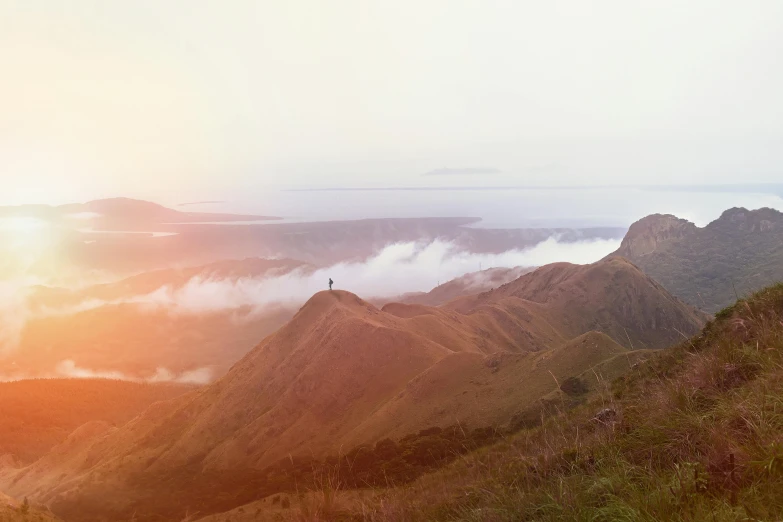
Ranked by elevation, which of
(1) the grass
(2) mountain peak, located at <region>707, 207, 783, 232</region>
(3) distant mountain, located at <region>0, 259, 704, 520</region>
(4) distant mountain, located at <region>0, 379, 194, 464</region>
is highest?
(2) mountain peak, located at <region>707, 207, 783, 232</region>

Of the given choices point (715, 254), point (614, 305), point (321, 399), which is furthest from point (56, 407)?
point (715, 254)

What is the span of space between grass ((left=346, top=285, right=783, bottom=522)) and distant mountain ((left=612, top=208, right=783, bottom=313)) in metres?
148

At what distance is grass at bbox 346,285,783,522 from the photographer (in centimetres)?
392

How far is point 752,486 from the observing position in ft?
12.7

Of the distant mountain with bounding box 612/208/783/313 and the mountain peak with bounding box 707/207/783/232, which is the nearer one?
the distant mountain with bounding box 612/208/783/313

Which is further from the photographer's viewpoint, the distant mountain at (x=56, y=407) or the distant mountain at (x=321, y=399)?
the distant mountain at (x=56, y=407)

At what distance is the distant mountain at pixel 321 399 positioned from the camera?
44.8 meters

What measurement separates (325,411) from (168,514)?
18572 mm

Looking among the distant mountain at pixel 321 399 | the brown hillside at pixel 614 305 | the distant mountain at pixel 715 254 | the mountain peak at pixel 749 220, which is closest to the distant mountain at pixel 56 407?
the distant mountain at pixel 321 399

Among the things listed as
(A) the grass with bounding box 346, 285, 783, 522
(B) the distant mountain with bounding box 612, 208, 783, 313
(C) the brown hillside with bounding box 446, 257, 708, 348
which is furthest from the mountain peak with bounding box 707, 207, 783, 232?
(A) the grass with bounding box 346, 285, 783, 522

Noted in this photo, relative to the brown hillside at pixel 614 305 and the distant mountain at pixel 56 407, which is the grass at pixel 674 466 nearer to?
the brown hillside at pixel 614 305

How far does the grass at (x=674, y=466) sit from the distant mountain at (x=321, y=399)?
27.9 metres

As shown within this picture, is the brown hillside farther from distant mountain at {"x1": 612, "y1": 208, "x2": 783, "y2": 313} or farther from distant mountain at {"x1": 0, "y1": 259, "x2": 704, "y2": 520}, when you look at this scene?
distant mountain at {"x1": 612, "y1": 208, "x2": 783, "y2": 313}

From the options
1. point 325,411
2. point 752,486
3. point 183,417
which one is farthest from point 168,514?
point 752,486
